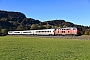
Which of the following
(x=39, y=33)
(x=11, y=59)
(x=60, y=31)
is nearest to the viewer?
(x=11, y=59)

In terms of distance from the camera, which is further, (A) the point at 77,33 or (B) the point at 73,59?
(A) the point at 77,33

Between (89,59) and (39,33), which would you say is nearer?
(89,59)

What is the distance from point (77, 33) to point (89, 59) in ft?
169

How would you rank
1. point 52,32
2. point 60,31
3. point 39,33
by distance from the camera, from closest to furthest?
1. point 60,31
2. point 52,32
3. point 39,33

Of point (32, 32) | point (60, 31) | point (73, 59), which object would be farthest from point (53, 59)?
point (32, 32)

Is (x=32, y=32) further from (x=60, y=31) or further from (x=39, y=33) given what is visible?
(x=60, y=31)

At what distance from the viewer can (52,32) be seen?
7594 centimetres

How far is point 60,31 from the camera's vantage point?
234 feet

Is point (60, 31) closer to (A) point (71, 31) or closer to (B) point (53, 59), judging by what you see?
(A) point (71, 31)

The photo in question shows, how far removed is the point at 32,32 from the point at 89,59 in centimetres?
7734

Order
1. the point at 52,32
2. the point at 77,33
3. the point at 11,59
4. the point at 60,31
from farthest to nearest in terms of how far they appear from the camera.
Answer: the point at 52,32 → the point at 60,31 → the point at 77,33 → the point at 11,59

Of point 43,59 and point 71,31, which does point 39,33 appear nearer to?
point 71,31

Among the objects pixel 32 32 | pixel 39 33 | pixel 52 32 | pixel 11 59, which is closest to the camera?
pixel 11 59

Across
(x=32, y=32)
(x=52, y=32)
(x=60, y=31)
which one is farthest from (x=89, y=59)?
(x=32, y=32)
